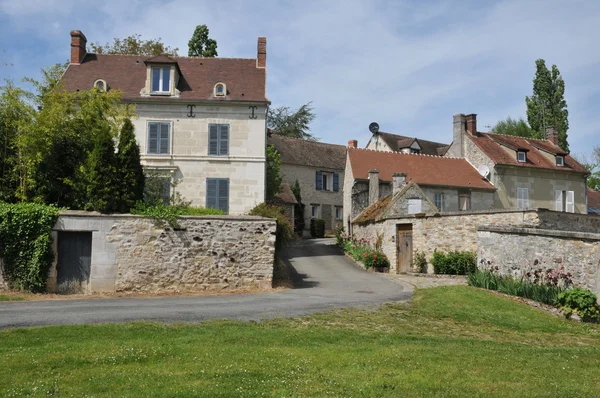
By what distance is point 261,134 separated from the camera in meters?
24.1

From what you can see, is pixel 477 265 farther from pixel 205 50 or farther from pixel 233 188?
pixel 205 50

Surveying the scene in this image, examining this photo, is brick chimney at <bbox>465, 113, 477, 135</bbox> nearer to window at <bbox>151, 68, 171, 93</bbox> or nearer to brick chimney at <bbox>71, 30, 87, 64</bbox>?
window at <bbox>151, 68, 171, 93</bbox>

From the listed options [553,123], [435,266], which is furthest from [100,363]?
[553,123]

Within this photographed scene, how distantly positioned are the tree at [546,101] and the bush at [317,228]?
2255cm

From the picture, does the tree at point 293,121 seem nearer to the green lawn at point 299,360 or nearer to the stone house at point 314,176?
the stone house at point 314,176

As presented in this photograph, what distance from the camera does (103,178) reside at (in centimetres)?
1591

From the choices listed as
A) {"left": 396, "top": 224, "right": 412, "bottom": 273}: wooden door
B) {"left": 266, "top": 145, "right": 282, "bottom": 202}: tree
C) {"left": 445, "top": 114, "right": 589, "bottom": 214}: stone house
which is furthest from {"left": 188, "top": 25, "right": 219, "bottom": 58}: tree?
{"left": 396, "top": 224, "right": 412, "bottom": 273}: wooden door

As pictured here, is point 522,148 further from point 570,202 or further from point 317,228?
point 317,228

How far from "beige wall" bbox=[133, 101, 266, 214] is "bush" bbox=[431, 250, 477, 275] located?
8236 mm

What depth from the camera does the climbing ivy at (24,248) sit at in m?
14.8

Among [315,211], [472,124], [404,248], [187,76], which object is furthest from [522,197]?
[187,76]

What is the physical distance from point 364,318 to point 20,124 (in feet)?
41.6

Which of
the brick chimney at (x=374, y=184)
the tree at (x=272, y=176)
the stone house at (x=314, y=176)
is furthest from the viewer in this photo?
the stone house at (x=314, y=176)

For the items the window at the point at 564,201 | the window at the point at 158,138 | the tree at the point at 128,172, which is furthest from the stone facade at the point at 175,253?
the window at the point at 564,201
